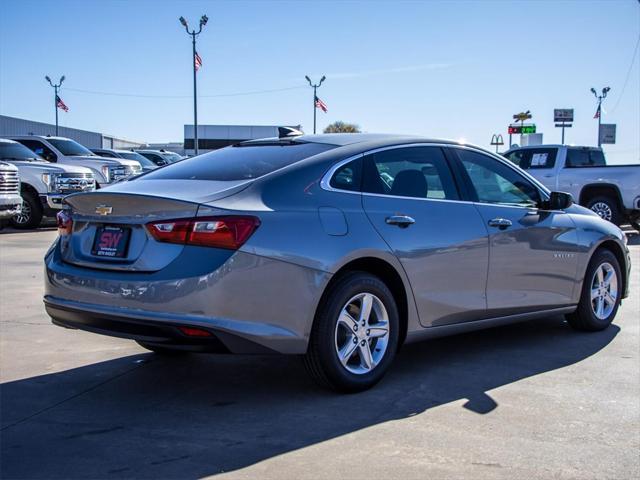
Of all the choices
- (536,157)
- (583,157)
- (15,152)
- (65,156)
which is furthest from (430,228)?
(65,156)

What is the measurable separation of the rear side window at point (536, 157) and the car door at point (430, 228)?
12.4 metres

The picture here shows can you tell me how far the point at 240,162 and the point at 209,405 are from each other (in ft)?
5.12

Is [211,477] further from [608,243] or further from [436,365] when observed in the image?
[608,243]

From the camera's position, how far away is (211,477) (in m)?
3.41

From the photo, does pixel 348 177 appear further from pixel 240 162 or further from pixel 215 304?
pixel 215 304

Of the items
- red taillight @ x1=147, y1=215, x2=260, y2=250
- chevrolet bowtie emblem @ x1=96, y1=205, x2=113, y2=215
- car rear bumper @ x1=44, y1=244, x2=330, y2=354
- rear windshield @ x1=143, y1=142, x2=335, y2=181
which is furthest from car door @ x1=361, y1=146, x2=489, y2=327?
chevrolet bowtie emblem @ x1=96, y1=205, x2=113, y2=215

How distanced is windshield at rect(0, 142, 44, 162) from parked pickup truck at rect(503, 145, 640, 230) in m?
11.0

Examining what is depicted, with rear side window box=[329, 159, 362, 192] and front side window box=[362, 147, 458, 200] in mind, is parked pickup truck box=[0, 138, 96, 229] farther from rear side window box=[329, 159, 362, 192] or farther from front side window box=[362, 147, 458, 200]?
rear side window box=[329, 159, 362, 192]

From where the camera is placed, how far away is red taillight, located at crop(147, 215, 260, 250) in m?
4.10

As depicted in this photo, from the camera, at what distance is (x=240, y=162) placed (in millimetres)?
4969

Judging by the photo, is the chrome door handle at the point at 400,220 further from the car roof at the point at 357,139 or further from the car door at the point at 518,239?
the car door at the point at 518,239

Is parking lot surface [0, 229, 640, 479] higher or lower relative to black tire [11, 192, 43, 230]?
lower

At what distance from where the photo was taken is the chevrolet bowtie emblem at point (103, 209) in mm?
→ 4426

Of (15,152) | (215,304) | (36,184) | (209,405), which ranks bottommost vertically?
(209,405)
